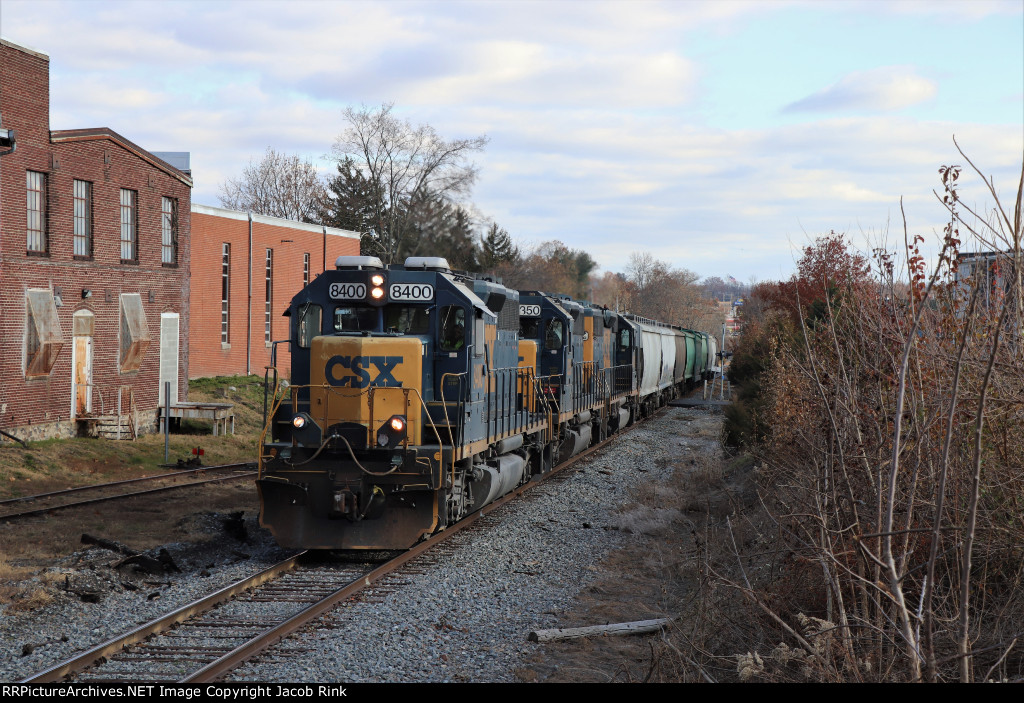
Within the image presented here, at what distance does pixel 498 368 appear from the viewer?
47.8ft

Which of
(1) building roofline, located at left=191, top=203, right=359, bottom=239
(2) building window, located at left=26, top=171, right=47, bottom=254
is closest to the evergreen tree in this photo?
(1) building roofline, located at left=191, top=203, right=359, bottom=239

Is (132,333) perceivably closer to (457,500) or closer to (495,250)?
(457,500)

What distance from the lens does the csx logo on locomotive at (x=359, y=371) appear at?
1148 cm

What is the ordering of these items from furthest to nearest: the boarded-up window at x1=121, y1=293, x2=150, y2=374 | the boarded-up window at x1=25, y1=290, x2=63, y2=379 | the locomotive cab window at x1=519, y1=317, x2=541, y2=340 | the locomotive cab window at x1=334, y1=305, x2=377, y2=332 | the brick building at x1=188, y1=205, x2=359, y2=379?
the brick building at x1=188, y1=205, x2=359, y2=379 < the boarded-up window at x1=121, y1=293, x2=150, y2=374 < the boarded-up window at x1=25, y1=290, x2=63, y2=379 < the locomotive cab window at x1=519, y1=317, x2=541, y2=340 < the locomotive cab window at x1=334, y1=305, x2=377, y2=332

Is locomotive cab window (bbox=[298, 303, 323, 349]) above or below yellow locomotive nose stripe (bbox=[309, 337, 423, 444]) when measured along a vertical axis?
above

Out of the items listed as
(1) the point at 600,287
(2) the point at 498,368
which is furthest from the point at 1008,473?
(1) the point at 600,287

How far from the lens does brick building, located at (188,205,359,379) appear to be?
3519 cm

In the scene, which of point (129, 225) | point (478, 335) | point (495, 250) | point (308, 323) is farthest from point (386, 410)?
point (495, 250)

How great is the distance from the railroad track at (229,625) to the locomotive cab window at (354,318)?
3004 mm

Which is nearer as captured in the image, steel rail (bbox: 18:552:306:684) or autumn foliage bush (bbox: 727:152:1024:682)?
autumn foliage bush (bbox: 727:152:1024:682)

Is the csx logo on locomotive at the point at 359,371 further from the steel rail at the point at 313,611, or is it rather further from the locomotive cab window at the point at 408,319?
the steel rail at the point at 313,611

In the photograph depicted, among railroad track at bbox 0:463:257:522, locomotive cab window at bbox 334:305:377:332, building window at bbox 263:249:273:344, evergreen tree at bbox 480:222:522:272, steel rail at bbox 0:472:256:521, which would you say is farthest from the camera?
evergreen tree at bbox 480:222:522:272

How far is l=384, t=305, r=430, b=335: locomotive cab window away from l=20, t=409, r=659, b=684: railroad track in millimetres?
2867

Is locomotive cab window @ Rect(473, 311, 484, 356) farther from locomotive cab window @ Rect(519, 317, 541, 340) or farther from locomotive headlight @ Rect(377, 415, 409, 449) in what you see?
locomotive cab window @ Rect(519, 317, 541, 340)
